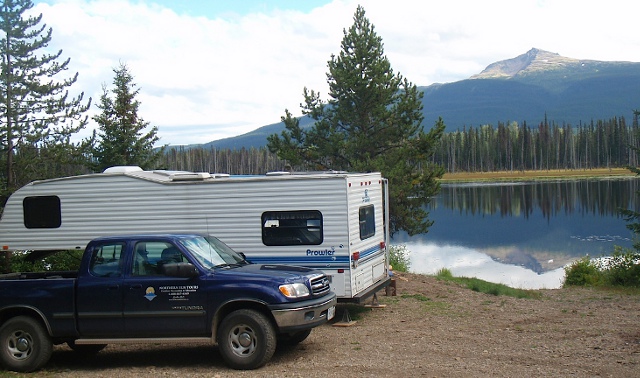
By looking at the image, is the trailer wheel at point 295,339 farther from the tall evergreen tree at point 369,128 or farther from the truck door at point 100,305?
the tall evergreen tree at point 369,128

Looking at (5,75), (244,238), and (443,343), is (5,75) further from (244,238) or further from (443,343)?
(443,343)

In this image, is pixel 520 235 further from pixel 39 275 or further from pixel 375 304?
pixel 39 275

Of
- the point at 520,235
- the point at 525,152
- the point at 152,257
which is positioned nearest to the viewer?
the point at 152,257

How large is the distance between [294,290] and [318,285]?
1.82ft

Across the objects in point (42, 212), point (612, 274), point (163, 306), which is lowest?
point (612, 274)

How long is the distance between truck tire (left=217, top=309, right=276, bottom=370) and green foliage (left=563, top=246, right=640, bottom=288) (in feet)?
46.9

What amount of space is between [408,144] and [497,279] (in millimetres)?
6596

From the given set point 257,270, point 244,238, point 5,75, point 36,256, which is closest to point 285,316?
point 257,270

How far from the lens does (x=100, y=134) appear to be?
26984mm

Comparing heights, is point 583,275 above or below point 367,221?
below

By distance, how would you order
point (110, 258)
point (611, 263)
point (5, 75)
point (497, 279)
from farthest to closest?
1. point (497, 279)
2. point (5, 75)
3. point (611, 263)
4. point (110, 258)

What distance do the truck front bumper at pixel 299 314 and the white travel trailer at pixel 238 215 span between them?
2.62 meters

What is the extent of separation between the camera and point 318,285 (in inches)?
342

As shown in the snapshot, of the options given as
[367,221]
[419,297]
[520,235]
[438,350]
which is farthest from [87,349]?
[520,235]
